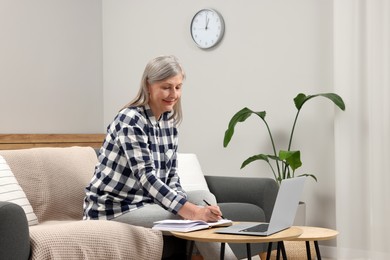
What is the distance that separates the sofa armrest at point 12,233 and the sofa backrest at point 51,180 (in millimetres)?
844

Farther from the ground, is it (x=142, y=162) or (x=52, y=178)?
(x=142, y=162)

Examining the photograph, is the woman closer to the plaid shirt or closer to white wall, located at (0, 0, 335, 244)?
the plaid shirt

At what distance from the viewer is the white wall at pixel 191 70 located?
489cm

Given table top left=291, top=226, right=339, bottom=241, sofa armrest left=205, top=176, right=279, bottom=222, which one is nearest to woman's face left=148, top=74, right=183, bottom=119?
table top left=291, top=226, right=339, bottom=241

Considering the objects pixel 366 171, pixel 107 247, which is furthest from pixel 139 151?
pixel 366 171

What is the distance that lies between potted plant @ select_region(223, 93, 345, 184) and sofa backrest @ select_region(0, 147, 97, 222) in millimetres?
1494

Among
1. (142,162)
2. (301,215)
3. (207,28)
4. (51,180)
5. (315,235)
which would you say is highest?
(207,28)

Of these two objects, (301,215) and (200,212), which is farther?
(301,215)

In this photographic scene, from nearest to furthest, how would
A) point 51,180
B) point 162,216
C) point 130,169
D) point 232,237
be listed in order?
point 232,237 < point 162,216 < point 130,169 < point 51,180

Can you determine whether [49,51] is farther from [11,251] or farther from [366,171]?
[11,251]

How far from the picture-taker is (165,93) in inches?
117

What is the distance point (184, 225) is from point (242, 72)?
9.37 ft

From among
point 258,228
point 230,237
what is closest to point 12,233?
A: point 230,237

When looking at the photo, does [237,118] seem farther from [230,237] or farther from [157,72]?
[230,237]
